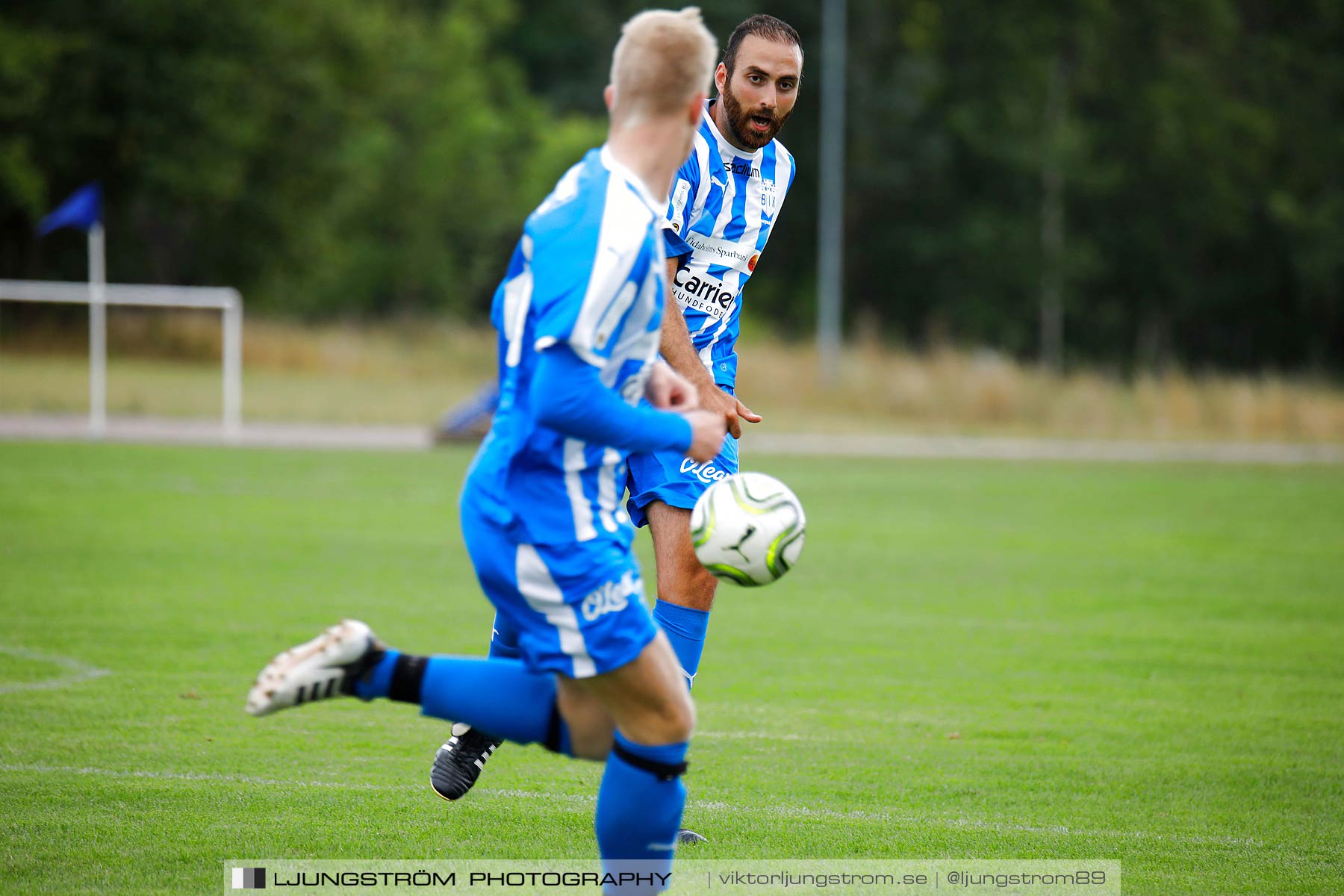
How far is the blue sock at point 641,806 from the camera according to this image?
3566 mm

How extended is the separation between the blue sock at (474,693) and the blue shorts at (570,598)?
216 mm

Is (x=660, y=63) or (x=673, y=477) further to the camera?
(x=673, y=477)

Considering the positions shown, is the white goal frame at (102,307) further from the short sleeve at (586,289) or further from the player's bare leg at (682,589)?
the short sleeve at (586,289)

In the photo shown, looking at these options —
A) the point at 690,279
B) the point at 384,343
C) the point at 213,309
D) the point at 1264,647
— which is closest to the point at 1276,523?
the point at 1264,647

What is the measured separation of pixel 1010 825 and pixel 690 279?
2.19m

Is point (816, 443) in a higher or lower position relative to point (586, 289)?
lower

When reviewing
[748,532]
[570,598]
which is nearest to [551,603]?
[570,598]

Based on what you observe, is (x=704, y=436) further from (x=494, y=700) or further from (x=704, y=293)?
(x=704, y=293)

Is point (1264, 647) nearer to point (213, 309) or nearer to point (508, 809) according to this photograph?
point (508, 809)

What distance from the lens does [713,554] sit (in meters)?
3.98

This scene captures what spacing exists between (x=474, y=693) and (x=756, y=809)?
1745 mm

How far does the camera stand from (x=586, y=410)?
332cm

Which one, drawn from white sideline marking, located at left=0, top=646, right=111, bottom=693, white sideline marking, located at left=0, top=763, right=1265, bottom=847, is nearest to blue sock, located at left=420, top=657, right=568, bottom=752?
white sideline marking, located at left=0, top=763, right=1265, bottom=847

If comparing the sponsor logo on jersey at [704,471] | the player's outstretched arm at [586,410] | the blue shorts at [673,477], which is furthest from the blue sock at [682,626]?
the player's outstretched arm at [586,410]
